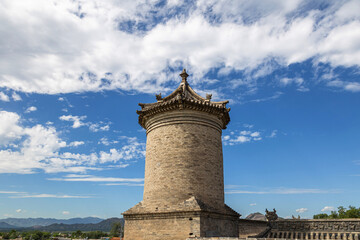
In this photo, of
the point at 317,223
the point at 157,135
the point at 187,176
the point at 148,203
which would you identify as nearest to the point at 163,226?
the point at 148,203

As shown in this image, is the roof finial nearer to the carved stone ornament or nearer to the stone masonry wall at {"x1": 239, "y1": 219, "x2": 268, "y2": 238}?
the carved stone ornament

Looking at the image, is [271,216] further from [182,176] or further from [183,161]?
[183,161]

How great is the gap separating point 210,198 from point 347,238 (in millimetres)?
7425

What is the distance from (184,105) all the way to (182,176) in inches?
144

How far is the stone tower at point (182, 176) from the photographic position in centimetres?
1310

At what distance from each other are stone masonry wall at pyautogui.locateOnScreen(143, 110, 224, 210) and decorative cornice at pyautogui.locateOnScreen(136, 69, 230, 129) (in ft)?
1.28

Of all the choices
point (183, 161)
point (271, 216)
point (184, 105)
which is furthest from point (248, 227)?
point (184, 105)

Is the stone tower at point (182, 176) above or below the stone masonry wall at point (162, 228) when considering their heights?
above

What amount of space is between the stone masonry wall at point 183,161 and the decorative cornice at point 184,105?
0.39m

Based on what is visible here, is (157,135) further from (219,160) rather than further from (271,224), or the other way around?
(271,224)

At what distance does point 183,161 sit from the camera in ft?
47.6

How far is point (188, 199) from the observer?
13602mm

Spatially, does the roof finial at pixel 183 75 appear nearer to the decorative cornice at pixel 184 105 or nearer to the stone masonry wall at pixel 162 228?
the decorative cornice at pixel 184 105

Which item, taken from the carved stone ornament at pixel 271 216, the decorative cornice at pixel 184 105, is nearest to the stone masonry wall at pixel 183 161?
the decorative cornice at pixel 184 105
